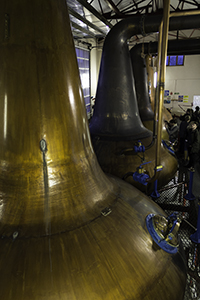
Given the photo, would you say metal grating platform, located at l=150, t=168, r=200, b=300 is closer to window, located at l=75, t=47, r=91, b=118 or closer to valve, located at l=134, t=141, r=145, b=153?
valve, located at l=134, t=141, r=145, b=153

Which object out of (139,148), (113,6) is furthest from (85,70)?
(139,148)

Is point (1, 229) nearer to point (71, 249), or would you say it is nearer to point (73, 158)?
point (71, 249)

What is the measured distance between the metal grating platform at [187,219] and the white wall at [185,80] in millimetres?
12868

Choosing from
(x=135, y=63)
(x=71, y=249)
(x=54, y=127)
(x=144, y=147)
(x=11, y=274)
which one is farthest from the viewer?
(x=135, y=63)

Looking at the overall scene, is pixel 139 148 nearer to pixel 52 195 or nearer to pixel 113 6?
pixel 52 195

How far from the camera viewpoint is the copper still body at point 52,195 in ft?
4.12

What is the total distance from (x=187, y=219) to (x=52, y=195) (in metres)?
2.66

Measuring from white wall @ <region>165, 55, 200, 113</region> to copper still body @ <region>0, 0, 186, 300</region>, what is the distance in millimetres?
16417

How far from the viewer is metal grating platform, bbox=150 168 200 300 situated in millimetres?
2271

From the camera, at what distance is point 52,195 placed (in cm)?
147

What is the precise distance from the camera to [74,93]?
5.09 feet

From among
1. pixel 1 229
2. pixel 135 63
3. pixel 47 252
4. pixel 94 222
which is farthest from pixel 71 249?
pixel 135 63

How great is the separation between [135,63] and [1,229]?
4613mm

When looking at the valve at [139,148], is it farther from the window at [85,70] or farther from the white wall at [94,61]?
the white wall at [94,61]
